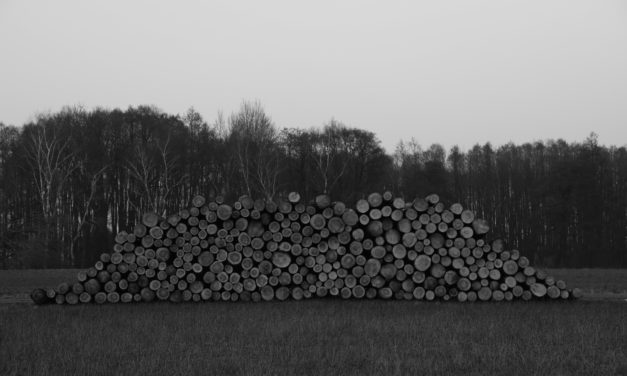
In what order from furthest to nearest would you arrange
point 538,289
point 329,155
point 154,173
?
point 329,155, point 154,173, point 538,289

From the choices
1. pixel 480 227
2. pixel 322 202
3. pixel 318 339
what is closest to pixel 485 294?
pixel 480 227

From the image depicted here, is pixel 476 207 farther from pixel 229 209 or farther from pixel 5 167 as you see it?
pixel 229 209

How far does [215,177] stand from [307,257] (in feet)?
94.8

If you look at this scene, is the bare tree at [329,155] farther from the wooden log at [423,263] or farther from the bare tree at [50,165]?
the wooden log at [423,263]

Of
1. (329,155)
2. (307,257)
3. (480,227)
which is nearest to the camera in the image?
(480,227)

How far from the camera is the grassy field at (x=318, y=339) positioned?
614 cm

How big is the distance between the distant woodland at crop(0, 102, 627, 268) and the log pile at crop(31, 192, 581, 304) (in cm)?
2163

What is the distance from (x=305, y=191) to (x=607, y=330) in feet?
105

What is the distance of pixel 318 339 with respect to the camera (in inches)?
305

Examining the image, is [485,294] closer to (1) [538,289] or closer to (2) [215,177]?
(1) [538,289]

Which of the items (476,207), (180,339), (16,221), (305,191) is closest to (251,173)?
(305,191)

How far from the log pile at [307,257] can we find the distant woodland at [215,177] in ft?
71.0

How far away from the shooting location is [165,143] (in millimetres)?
36406

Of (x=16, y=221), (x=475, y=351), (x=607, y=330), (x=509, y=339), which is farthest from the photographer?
(x=16, y=221)
